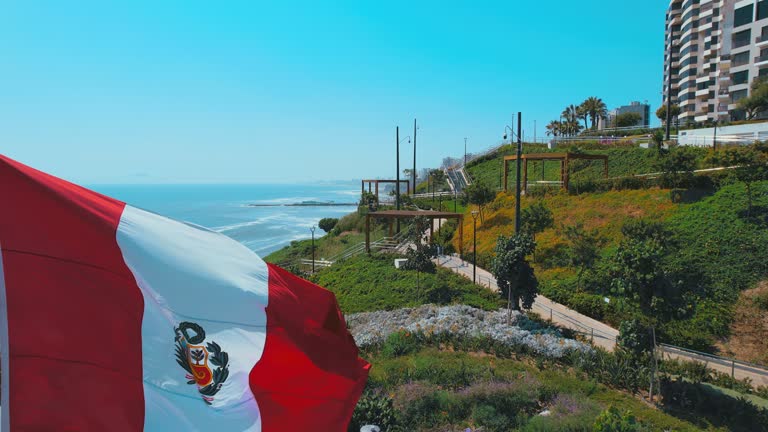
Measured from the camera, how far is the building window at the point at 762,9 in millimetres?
48500

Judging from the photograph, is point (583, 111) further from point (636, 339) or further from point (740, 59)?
point (636, 339)

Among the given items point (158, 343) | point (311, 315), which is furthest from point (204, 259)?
point (311, 315)

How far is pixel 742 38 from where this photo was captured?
51.9 m

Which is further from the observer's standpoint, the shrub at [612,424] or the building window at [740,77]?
the building window at [740,77]

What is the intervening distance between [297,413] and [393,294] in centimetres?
1736

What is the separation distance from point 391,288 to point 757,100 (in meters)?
44.0

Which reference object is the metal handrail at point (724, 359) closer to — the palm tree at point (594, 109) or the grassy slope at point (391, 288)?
the grassy slope at point (391, 288)

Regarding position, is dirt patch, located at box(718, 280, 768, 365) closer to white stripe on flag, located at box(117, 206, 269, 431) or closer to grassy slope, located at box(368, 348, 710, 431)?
grassy slope, located at box(368, 348, 710, 431)

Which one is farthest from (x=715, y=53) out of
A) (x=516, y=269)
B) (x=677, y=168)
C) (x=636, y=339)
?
(x=636, y=339)

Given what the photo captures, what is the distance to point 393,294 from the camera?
21734mm

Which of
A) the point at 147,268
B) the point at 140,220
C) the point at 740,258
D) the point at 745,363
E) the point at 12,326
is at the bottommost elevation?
the point at 745,363

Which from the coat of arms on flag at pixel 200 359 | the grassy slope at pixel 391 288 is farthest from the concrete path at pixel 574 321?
the coat of arms on flag at pixel 200 359

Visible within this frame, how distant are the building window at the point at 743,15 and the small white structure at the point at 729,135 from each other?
21.4m

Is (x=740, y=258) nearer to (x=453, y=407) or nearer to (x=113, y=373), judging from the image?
(x=453, y=407)
